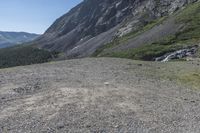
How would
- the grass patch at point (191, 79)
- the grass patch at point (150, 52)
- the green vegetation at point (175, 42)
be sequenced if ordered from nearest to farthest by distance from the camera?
the grass patch at point (191, 79)
the grass patch at point (150, 52)
the green vegetation at point (175, 42)

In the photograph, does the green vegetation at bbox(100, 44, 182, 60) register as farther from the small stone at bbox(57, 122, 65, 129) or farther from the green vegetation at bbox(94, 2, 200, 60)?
the small stone at bbox(57, 122, 65, 129)

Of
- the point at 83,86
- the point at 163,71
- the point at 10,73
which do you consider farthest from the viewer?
the point at 163,71

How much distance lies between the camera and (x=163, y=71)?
167ft

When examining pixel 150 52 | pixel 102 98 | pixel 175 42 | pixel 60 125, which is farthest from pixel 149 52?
pixel 60 125

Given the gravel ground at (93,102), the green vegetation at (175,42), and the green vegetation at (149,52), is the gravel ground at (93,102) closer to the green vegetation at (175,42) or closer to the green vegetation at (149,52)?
the green vegetation at (149,52)

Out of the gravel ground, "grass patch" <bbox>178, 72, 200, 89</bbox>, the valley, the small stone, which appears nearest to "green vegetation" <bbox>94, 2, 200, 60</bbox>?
the valley

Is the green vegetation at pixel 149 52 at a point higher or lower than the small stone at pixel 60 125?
lower

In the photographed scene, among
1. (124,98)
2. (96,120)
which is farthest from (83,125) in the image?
(124,98)

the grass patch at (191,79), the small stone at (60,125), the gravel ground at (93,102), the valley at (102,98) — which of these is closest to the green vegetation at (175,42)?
the valley at (102,98)

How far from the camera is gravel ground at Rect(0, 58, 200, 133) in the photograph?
26453 mm

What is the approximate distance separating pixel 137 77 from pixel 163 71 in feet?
22.8

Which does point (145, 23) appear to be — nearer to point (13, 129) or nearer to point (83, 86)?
point (83, 86)

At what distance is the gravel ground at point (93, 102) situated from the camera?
26453 mm

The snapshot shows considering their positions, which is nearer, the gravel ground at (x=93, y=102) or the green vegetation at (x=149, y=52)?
the gravel ground at (x=93, y=102)
